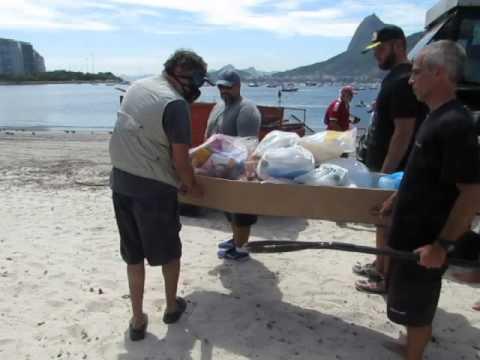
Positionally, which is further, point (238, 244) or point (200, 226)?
point (200, 226)

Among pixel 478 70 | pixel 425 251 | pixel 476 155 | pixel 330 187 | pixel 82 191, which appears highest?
pixel 478 70

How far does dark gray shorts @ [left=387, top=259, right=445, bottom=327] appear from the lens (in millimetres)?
2568

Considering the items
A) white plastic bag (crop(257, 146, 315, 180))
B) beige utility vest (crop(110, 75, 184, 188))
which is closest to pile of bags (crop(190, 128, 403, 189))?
white plastic bag (crop(257, 146, 315, 180))

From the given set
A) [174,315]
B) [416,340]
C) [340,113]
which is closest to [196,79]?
[174,315]

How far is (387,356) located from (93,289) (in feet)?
7.88

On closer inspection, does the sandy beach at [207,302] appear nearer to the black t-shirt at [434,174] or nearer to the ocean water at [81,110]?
the black t-shirt at [434,174]

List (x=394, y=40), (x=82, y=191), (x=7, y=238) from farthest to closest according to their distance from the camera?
(x=82, y=191) < (x=7, y=238) < (x=394, y=40)

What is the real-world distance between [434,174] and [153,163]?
1.69 meters

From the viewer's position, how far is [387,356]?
311 cm

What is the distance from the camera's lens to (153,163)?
3.06m

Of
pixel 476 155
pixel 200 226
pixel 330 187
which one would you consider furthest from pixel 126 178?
pixel 200 226

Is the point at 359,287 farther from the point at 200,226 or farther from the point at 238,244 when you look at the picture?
the point at 200,226

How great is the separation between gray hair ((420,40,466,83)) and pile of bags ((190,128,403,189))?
2.75ft

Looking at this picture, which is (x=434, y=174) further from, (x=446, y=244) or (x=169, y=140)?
(x=169, y=140)
